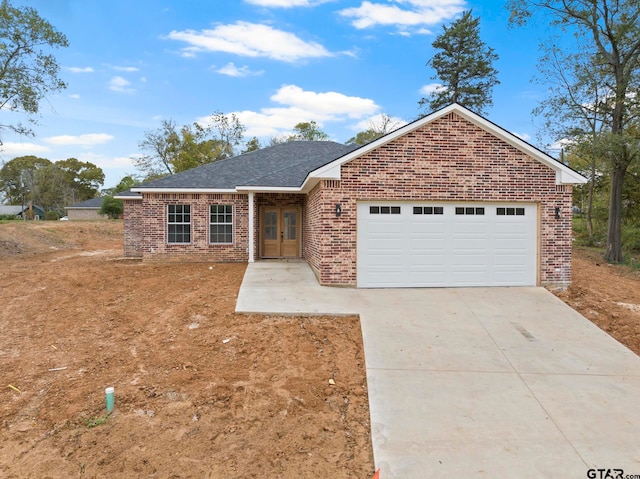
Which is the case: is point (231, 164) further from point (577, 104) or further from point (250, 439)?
point (577, 104)

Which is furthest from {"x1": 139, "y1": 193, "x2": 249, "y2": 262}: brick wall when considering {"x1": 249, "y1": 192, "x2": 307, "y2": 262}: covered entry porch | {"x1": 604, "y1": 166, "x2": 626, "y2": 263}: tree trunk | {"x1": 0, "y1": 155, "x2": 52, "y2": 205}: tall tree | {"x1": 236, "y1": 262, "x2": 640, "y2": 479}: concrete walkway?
{"x1": 0, "y1": 155, "x2": 52, "y2": 205}: tall tree

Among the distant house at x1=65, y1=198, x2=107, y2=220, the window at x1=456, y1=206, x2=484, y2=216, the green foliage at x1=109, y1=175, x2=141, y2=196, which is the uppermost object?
the green foliage at x1=109, y1=175, x2=141, y2=196

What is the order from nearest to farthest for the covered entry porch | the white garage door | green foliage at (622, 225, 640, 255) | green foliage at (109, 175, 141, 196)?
the white garage door
the covered entry porch
green foliage at (622, 225, 640, 255)
green foliage at (109, 175, 141, 196)

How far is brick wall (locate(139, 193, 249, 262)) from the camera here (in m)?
13.8

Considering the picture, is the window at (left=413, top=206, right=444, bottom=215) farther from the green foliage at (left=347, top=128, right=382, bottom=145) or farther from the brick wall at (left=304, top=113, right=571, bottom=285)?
the green foliage at (left=347, top=128, right=382, bottom=145)

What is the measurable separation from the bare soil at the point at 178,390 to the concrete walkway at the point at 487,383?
406 millimetres

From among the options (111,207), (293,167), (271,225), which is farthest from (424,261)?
(111,207)

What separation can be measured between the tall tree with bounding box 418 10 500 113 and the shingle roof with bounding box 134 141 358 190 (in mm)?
17139

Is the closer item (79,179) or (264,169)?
(264,169)

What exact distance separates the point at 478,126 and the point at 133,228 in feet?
47.8

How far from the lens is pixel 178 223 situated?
13953 mm

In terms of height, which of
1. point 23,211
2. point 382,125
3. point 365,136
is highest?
point 382,125

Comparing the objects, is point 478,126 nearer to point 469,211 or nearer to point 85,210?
point 469,211

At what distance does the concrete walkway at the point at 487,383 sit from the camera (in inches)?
143
